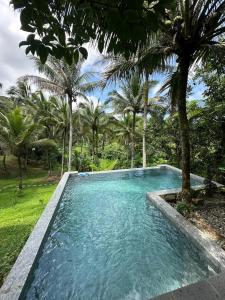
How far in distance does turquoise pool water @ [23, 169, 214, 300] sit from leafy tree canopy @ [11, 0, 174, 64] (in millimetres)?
3121

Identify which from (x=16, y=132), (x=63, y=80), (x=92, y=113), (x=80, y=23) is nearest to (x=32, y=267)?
(x=80, y=23)

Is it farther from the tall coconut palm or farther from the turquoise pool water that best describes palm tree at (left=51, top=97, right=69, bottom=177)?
the tall coconut palm

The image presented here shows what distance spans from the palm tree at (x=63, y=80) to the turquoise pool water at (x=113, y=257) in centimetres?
876

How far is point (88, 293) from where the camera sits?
10.7 feet

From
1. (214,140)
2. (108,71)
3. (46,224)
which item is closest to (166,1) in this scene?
(46,224)

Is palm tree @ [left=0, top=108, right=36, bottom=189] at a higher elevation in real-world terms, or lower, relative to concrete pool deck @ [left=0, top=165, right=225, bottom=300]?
higher

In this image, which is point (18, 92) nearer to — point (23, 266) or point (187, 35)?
point (187, 35)

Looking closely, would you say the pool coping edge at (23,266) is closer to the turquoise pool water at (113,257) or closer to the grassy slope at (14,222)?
the turquoise pool water at (113,257)

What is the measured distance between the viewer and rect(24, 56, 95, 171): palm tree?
44.4 ft

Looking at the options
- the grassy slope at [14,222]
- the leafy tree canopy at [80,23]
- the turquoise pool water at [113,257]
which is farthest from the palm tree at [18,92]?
the leafy tree canopy at [80,23]

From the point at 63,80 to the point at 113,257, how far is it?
12.0m

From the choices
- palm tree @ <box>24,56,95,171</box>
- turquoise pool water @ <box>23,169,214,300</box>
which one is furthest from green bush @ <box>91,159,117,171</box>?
turquoise pool water @ <box>23,169,214,300</box>

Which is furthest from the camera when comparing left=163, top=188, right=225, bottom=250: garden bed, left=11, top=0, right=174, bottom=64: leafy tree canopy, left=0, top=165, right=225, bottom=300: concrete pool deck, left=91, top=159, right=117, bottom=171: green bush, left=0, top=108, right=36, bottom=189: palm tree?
left=91, top=159, right=117, bottom=171: green bush

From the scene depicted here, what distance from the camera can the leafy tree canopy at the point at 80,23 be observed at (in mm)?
1489
